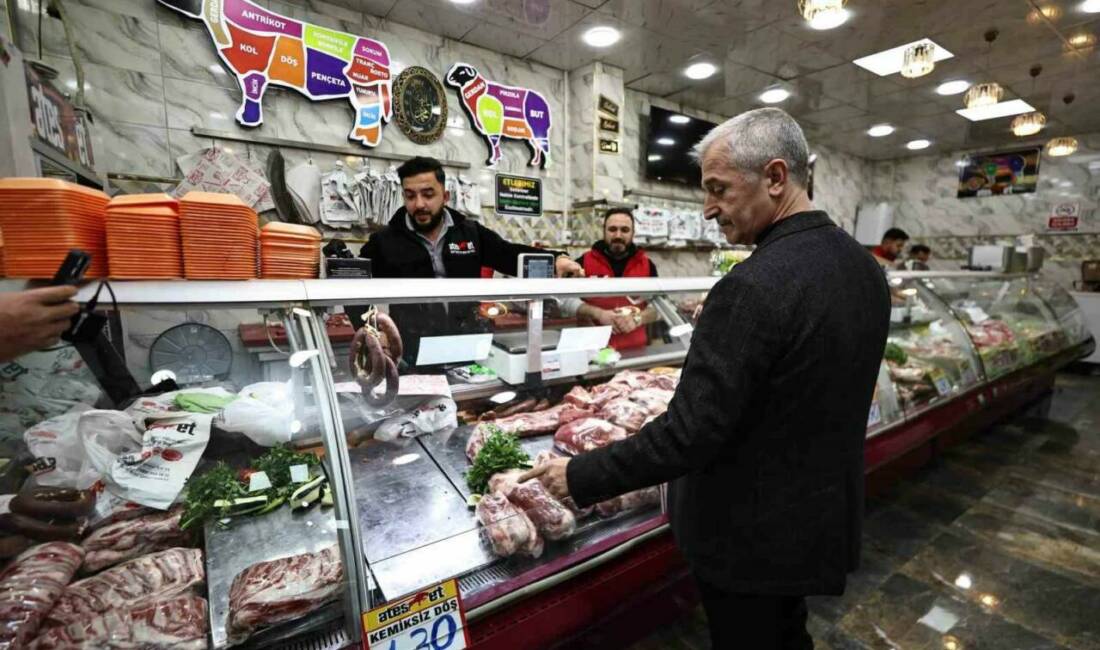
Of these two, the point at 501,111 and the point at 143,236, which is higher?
the point at 501,111

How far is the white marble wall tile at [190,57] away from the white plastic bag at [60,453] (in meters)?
3.99

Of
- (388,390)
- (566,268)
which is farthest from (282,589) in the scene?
(566,268)

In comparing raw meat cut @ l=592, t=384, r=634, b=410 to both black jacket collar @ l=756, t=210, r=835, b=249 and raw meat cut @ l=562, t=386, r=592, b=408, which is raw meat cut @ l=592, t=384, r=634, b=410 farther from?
black jacket collar @ l=756, t=210, r=835, b=249

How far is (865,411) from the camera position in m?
1.37

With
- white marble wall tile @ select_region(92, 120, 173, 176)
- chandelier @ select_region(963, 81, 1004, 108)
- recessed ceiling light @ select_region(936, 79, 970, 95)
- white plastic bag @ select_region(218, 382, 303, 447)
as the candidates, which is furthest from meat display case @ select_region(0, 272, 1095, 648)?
recessed ceiling light @ select_region(936, 79, 970, 95)

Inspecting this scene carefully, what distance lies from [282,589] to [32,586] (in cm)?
58

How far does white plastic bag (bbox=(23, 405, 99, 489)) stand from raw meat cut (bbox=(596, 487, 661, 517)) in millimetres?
1684

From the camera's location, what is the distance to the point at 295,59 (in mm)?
4629

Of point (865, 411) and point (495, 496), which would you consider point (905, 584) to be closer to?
point (865, 411)

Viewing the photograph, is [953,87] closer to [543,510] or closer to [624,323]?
[624,323]

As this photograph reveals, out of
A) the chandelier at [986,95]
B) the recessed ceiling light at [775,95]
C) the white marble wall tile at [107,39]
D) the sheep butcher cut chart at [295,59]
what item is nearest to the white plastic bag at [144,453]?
the sheep butcher cut chart at [295,59]

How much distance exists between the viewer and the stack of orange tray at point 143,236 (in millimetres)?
1381

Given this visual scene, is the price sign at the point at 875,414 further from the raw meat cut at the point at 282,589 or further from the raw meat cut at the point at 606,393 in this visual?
the raw meat cut at the point at 282,589

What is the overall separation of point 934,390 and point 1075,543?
3.87 feet
